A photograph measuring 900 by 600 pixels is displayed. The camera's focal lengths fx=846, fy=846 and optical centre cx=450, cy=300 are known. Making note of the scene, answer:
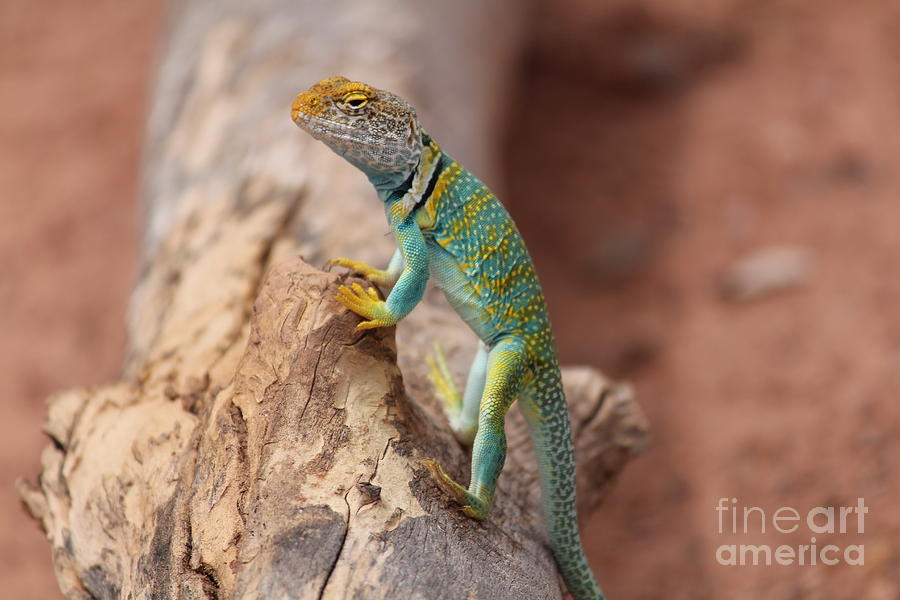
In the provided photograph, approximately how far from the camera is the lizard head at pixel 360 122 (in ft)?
11.1

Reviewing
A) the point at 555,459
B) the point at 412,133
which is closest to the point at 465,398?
the point at 555,459

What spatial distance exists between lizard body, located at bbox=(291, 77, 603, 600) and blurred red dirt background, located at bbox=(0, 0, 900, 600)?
2193 millimetres

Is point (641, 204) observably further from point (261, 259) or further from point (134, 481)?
point (134, 481)

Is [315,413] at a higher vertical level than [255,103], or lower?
lower

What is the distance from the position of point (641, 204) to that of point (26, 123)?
678cm

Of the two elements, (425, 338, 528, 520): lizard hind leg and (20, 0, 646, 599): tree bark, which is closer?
(20, 0, 646, 599): tree bark

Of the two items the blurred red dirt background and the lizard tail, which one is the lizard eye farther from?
the blurred red dirt background

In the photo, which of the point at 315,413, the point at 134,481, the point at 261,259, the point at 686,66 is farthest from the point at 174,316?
the point at 686,66

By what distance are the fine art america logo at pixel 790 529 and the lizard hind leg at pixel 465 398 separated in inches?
99.4

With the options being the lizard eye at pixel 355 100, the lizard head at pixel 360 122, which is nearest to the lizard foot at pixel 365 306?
the lizard head at pixel 360 122

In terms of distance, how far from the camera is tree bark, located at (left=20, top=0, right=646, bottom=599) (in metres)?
2.88

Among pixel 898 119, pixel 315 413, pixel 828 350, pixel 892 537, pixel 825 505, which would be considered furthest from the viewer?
pixel 898 119

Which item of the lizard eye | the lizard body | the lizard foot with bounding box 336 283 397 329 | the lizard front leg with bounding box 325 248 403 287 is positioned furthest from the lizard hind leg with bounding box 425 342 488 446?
the lizard eye

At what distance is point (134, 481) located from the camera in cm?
338
